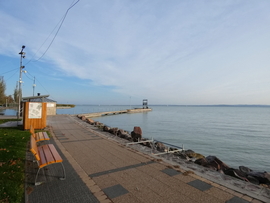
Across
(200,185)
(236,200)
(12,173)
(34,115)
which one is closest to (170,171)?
(200,185)

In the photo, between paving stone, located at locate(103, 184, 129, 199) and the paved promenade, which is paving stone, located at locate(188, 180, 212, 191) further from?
paving stone, located at locate(103, 184, 129, 199)

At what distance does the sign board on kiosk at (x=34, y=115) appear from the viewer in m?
10.1

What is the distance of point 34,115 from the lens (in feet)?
34.2

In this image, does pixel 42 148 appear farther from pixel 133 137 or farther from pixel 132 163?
pixel 133 137

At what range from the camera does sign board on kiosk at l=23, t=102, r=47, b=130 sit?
399 inches

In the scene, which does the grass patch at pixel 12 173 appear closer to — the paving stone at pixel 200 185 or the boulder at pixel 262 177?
the paving stone at pixel 200 185

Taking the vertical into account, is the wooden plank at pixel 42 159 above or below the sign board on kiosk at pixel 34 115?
below

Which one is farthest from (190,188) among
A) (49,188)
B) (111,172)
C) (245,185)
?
(49,188)

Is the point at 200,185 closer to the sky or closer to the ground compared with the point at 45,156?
closer to the ground

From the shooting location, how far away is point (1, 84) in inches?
1369

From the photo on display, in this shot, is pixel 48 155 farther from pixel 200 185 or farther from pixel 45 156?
pixel 200 185

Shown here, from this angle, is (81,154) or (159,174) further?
(81,154)

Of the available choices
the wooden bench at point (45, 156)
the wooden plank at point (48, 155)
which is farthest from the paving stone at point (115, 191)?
the wooden plank at point (48, 155)

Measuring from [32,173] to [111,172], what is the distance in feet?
6.34
